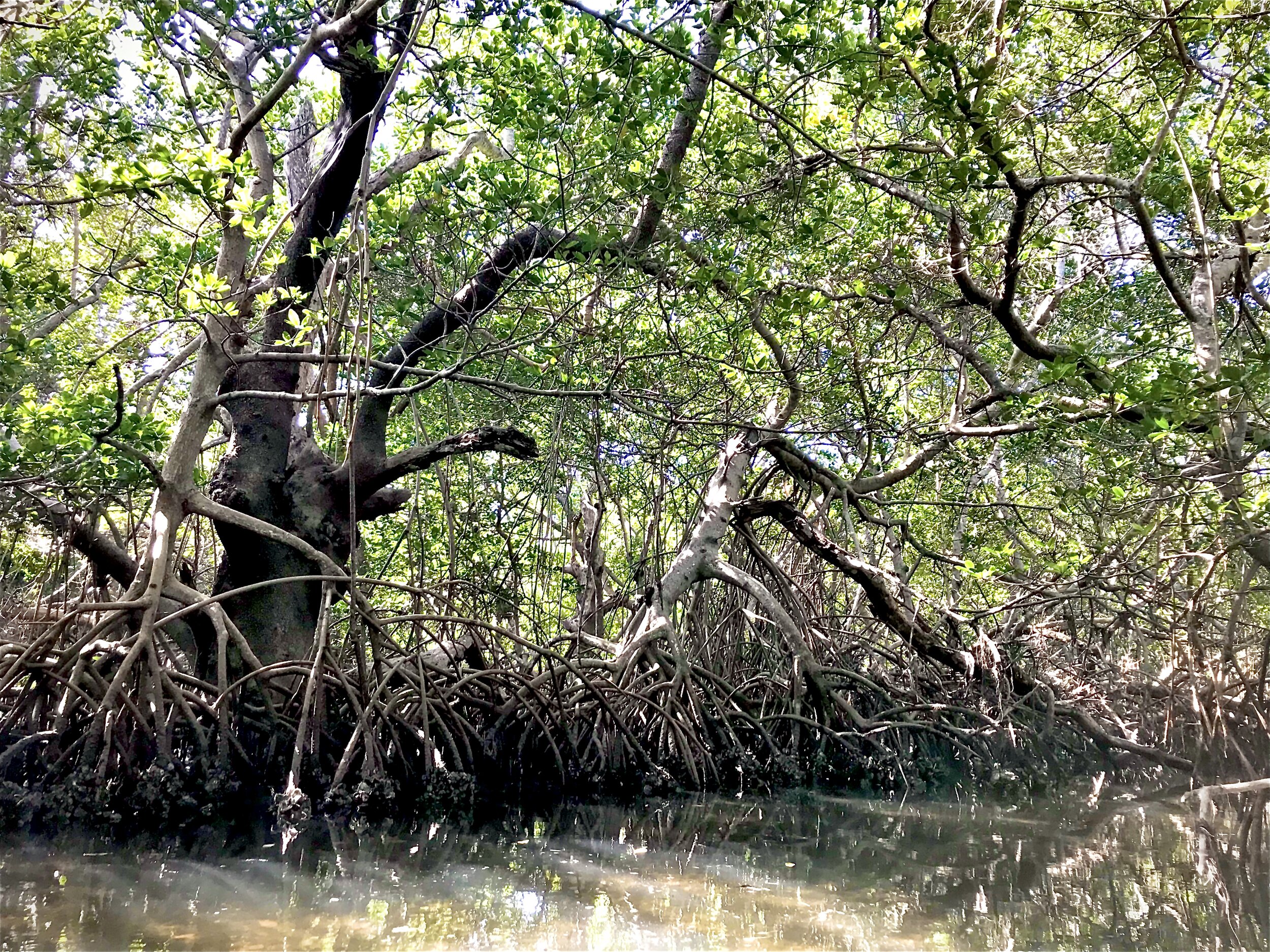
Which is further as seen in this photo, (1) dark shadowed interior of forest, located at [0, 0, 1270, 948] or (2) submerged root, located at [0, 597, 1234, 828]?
(2) submerged root, located at [0, 597, 1234, 828]

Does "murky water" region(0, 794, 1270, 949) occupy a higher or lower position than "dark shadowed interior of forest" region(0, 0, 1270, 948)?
lower

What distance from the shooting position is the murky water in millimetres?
2539

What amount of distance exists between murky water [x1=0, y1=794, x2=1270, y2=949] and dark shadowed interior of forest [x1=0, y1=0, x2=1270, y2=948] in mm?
36

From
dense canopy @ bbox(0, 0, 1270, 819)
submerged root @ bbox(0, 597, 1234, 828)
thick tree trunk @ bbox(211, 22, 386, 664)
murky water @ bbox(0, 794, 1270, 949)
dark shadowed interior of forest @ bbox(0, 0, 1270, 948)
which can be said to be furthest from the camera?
thick tree trunk @ bbox(211, 22, 386, 664)

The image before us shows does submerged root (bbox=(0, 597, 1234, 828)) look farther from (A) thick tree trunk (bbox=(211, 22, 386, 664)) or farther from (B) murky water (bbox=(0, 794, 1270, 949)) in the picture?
(B) murky water (bbox=(0, 794, 1270, 949))

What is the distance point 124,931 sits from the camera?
2.42 metres

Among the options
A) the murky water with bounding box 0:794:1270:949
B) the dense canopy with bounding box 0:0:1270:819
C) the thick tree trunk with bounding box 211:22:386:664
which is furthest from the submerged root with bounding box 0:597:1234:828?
the murky water with bounding box 0:794:1270:949

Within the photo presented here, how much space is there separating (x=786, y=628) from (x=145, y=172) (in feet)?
14.1

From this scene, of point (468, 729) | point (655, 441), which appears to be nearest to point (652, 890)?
point (468, 729)

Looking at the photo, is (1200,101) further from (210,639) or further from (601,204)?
(210,639)

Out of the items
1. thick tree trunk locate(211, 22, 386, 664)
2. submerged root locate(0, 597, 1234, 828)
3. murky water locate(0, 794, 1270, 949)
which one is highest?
thick tree trunk locate(211, 22, 386, 664)

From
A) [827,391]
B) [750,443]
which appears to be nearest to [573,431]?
[750,443]

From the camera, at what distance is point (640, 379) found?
18.8 ft

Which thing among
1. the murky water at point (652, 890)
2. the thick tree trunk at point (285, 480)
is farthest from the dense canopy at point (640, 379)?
the murky water at point (652, 890)
